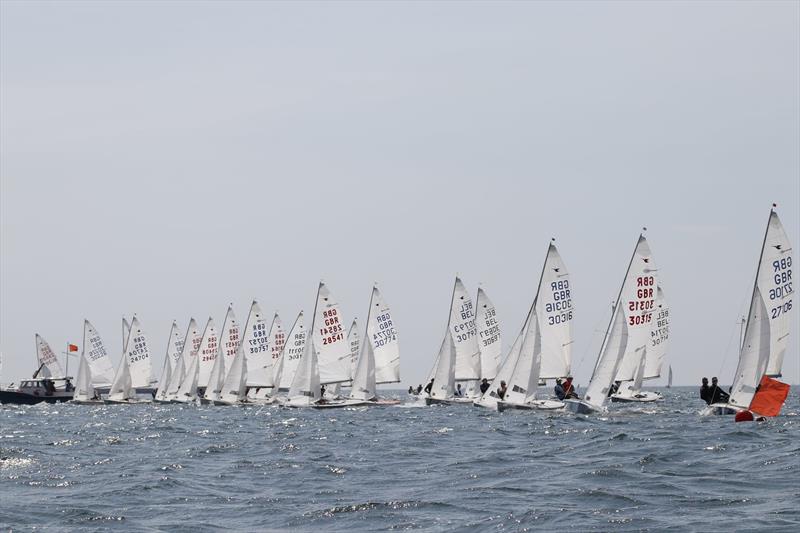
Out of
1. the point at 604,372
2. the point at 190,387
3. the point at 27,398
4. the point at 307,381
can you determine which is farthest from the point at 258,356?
the point at 604,372

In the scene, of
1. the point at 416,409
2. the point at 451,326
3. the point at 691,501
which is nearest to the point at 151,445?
the point at 691,501

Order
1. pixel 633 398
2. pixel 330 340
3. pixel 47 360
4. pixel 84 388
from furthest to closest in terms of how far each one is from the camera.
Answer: pixel 47 360 → pixel 84 388 → pixel 330 340 → pixel 633 398

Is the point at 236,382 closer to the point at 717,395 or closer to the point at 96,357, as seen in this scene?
the point at 96,357

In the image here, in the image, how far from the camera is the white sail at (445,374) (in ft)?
191

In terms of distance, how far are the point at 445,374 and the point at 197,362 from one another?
940 inches

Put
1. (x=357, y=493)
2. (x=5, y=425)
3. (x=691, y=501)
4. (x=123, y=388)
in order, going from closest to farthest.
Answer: (x=691, y=501), (x=357, y=493), (x=5, y=425), (x=123, y=388)

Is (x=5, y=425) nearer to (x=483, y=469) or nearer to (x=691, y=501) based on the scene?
(x=483, y=469)

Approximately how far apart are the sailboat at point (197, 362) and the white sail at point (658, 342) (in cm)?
2773

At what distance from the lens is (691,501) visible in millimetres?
18625

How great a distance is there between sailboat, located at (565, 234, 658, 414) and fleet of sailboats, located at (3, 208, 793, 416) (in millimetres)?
51

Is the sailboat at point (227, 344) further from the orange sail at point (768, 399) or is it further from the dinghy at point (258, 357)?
the orange sail at point (768, 399)

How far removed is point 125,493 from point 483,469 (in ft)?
22.5

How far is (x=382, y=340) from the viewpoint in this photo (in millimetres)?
65875

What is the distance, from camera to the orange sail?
125 ft
